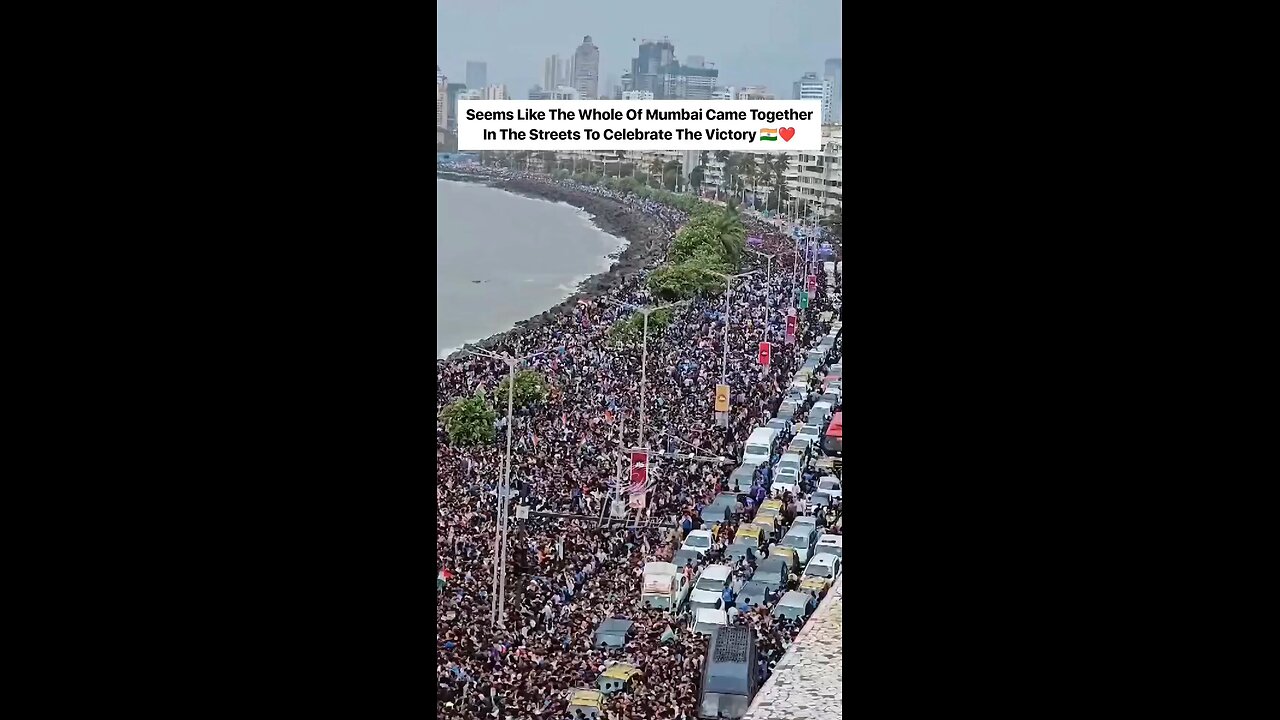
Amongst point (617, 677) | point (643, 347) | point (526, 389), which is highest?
point (643, 347)

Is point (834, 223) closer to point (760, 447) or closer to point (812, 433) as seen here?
point (812, 433)

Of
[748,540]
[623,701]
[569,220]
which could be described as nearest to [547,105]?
[569,220]

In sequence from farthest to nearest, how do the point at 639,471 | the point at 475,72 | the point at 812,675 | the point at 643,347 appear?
the point at 643,347 < the point at 639,471 < the point at 475,72 < the point at 812,675

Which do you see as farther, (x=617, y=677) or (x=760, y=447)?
(x=760, y=447)

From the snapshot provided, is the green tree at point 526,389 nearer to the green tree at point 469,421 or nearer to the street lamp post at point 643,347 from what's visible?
the green tree at point 469,421

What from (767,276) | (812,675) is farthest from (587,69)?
(812,675)

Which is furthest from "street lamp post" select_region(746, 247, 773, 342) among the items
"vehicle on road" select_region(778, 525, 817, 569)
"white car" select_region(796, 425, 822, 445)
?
"vehicle on road" select_region(778, 525, 817, 569)

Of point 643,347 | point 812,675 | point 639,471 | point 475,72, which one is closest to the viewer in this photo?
point 812,675
